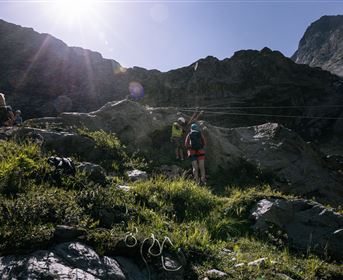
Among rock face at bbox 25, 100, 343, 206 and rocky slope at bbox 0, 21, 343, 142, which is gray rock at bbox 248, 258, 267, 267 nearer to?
rock face at bbox 25, 100, 343, 206

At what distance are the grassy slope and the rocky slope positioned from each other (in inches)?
1064

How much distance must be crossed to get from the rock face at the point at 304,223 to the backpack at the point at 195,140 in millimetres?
3857

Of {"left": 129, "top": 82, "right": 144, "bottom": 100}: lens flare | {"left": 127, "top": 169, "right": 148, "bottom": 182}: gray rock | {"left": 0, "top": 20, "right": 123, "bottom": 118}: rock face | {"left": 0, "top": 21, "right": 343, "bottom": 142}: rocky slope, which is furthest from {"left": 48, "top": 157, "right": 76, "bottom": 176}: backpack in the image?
{"left": 129, "top": 82, "right": 144, "bottom": 100}: lens flare

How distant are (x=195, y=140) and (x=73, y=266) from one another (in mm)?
8578

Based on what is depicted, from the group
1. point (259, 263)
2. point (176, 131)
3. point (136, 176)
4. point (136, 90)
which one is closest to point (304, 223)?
point (259, 263)

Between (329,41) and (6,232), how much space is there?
120794 mm

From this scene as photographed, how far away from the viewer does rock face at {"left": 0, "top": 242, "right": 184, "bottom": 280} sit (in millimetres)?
4996

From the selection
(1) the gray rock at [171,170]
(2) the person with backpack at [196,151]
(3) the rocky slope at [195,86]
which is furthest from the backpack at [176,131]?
(3) the rocky slope at [195,86]

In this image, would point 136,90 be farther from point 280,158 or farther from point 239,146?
point 280,158

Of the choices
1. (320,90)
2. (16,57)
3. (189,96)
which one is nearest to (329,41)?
(320,90)

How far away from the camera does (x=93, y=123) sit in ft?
57.7

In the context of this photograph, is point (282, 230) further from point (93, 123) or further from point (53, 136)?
point (93, 123)

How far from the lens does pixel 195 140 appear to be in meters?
13.4

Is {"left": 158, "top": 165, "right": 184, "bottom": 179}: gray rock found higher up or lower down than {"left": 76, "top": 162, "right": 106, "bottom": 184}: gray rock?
lower down
